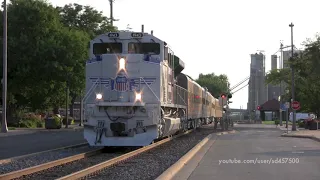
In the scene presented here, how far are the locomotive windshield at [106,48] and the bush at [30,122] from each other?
30412mm

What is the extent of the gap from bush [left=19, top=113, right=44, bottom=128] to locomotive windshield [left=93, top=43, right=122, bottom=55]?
30412 mm

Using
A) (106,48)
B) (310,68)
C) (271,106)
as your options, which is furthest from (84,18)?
(271,106)

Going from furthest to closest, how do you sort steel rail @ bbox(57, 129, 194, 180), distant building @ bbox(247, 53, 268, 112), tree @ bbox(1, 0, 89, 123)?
distant building @ bbox(247, 53, 268, 112), tree @ bbox(1, 0, 89, 123), steel rail @ bbox(57, 129, 194, 180)

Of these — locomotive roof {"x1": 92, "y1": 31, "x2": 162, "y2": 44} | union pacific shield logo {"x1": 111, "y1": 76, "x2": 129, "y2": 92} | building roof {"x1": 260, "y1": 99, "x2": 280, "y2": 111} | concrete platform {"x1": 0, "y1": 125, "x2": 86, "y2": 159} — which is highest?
locomotive roof {"x1": 92, "y1": 31, "x2": 162, "y2": 44}

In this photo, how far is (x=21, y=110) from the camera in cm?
5594

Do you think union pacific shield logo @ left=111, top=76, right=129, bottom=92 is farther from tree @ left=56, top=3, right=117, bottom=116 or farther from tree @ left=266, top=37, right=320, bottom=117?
tree @ left=56, top=3, right=117, bottom=116

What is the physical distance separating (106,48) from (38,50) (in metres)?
24.0

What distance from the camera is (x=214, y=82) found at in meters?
153

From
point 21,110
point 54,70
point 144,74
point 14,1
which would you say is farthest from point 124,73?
point 21,110

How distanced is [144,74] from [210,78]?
14052 centimetres

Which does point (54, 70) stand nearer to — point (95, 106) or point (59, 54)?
point (59, 54)

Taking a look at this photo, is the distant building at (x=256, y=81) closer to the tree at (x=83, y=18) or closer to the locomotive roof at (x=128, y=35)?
the tree at (x=83, y=18)

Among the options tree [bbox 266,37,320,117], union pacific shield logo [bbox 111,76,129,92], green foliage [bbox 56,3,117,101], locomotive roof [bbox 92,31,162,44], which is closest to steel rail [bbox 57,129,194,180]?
union pacific shield logo [bbox 111,76,129,92]

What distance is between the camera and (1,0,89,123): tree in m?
43.4
